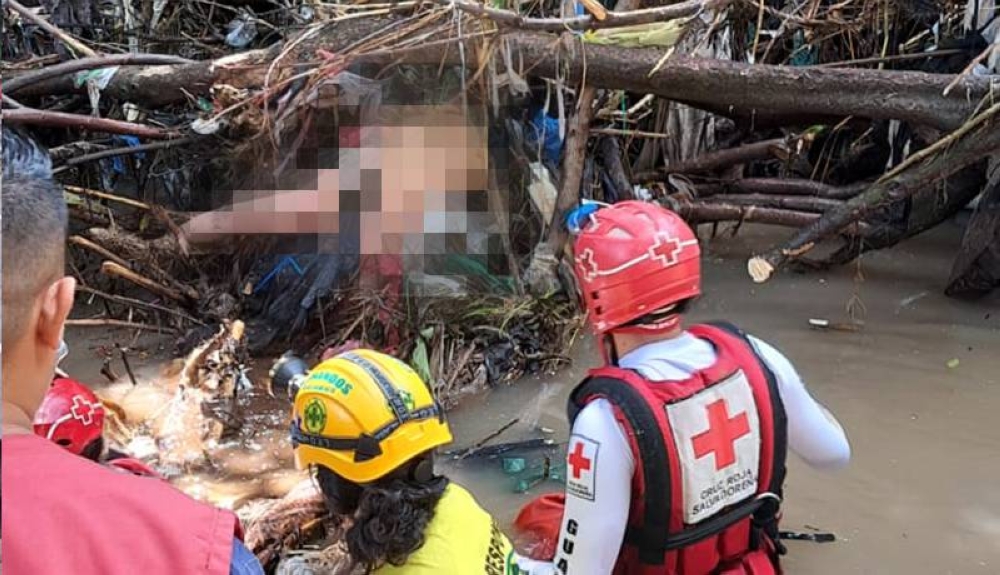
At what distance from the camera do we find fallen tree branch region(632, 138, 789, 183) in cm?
617

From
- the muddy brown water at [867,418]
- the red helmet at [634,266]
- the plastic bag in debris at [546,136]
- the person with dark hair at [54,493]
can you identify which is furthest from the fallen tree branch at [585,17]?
the person with dark hair at [54,493]

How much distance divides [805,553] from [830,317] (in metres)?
2.47

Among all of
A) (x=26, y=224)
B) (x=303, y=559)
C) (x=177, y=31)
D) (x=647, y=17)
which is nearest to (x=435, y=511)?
(x=303, y=559)

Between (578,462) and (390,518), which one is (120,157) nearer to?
(390,518)

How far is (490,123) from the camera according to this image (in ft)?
14.7

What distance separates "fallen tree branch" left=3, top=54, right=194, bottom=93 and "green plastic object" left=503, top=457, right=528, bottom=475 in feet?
9.93

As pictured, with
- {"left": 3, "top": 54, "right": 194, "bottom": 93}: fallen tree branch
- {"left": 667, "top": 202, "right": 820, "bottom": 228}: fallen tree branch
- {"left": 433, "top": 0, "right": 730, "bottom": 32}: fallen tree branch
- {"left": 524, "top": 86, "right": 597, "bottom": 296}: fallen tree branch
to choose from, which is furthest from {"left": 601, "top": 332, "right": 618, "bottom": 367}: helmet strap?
{"left": 3, "top": 54, "right": 194, "bottom": 93}: fallen tree branch

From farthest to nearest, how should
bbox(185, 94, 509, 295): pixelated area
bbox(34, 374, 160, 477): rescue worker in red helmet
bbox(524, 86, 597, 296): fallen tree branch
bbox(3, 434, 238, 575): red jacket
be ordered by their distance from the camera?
bbox(524, 86, 597, 296): fallen tree branch → bbox(185, 94, 509, 295): pixelated area → bbox(34, 374, 160, 477): rescue worker in red helmet → bbox(3, 434, 238, 575): red jacket

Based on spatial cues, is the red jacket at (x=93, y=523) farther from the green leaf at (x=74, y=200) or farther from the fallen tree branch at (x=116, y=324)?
the green leaf at (x=74, y=200)

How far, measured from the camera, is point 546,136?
17.7 feet

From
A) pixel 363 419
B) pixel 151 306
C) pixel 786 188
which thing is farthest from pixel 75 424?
pixel 786 188

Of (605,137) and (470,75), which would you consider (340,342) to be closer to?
(470,75)

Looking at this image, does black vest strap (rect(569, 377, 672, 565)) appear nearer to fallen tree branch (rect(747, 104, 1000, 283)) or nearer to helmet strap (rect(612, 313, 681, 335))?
helmet strap (rect(612, 313, 681, 335))

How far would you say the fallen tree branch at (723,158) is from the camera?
617 centimetres
